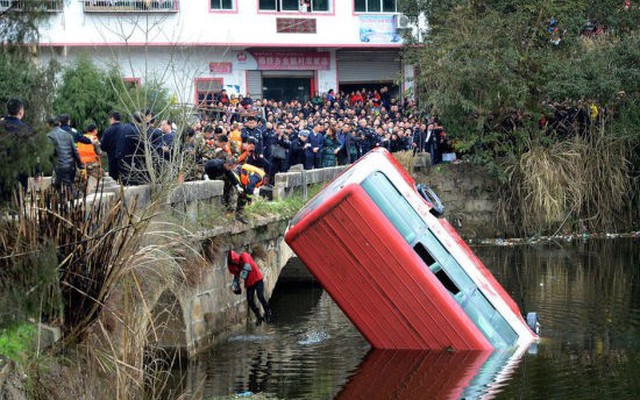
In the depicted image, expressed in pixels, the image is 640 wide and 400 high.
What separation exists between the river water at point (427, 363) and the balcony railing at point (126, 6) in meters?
14.6

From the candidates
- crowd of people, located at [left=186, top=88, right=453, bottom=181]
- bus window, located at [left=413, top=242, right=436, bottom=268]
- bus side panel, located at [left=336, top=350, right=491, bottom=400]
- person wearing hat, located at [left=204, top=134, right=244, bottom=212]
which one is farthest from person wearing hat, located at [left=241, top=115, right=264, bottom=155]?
bus side panel, located at [left=336, top=350, right=491, bottom=400]

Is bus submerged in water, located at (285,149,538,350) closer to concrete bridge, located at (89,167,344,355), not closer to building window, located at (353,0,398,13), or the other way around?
concrete bridge, located at (89,167,344,355)

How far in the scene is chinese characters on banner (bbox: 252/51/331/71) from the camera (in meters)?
44.7

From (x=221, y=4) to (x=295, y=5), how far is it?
3.19 metres

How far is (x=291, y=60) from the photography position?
149ft

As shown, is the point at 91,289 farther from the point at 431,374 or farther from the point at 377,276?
the point at 431,374

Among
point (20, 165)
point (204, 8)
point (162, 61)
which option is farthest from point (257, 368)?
point (204, 8)

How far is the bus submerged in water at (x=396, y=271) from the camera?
19.9 meters

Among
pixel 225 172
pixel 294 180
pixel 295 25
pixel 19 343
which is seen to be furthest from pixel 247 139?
pixel 19 343

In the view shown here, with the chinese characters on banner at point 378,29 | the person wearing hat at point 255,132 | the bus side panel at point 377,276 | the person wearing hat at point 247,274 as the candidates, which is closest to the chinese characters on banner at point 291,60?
the chinese characters on banner at point 378,29

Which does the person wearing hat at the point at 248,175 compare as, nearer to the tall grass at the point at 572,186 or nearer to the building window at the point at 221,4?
the tall grass at the point at 572,186

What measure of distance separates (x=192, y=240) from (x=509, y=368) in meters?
5.52

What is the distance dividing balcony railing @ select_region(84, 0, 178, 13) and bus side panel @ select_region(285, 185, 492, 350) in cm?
1957

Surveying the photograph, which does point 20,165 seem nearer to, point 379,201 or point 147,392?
point 147,392
